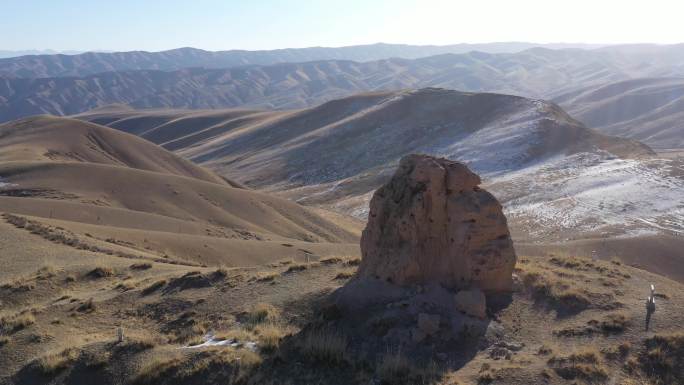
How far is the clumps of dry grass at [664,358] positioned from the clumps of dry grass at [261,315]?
645 cm

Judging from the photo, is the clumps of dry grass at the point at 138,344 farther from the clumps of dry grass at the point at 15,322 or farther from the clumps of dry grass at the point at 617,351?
the clumps of dry grass at the point at 617,351

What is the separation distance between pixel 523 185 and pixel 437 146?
66.4ft

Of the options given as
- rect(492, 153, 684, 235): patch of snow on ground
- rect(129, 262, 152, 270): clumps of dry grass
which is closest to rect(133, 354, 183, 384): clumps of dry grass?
rect(129, 262, 152, 270): clumps of dry grass

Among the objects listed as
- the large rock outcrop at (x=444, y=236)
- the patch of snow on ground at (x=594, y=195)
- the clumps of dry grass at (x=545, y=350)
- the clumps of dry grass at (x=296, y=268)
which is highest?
the large rock outcrop at (x=444, y=236)

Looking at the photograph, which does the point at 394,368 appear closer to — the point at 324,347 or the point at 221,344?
the point at 324,347

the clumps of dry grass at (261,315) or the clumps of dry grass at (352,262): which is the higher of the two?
the clumps of dry grass at (261,315)

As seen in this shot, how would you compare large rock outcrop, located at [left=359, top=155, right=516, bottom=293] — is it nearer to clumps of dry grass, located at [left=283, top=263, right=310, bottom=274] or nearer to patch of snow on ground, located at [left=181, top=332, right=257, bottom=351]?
clumps of dry grass, located at [left=283, top=263, right=310, bottom=274]

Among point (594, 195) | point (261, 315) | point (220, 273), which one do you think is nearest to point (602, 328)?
point (261, 315)

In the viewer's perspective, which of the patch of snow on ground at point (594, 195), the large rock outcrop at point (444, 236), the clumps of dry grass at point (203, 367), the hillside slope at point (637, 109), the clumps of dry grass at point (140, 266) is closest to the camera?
the clumps of dry grass at point (203, 367)

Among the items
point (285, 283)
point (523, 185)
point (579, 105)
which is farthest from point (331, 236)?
point (579, 105)

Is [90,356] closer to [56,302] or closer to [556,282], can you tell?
[56,302]

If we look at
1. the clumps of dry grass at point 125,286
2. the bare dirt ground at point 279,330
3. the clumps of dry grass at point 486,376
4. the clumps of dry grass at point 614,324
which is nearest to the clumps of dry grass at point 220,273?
the bare dirt ground at point 279,330

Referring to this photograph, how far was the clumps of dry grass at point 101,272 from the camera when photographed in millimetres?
15450

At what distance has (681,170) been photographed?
43.3 metres
